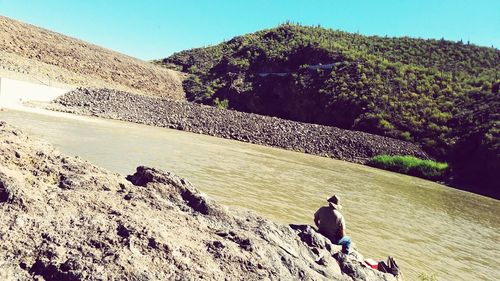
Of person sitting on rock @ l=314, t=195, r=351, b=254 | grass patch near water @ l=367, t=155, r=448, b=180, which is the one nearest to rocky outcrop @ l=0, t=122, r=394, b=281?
person sitting on rock @ l=314, t=195, r=351, b=254

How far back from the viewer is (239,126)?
116 feet

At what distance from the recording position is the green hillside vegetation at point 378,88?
121ft

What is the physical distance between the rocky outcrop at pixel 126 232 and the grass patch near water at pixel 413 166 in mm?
26905

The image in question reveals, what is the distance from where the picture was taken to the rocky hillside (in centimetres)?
3695

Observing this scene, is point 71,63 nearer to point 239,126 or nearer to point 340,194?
point 239,126

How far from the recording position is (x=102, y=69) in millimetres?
47844

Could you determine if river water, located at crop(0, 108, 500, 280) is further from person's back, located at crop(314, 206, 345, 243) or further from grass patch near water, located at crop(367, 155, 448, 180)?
grass patch near water, located at crop(367, 155, 448, 180)

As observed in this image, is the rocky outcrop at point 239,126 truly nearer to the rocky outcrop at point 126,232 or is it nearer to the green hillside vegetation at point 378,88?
the green hillside vegetation at point 378,88

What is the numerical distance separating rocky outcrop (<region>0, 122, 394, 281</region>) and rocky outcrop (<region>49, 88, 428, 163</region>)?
2668 cm

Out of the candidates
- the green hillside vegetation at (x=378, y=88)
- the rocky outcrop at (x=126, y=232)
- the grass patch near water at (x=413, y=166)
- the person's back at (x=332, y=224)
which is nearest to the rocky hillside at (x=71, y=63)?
the green hillside vegetation at (x=378, y=88)

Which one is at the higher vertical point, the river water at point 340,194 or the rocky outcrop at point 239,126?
the rocky outcrop at point 239,126

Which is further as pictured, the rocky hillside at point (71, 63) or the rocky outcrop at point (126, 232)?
the rocky hillside at point (71, 63)

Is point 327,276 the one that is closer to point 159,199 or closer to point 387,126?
point 159,199

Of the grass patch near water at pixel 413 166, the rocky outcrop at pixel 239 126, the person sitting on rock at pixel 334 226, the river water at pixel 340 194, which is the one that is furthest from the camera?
the rocky outcrop at pixel 239 126
